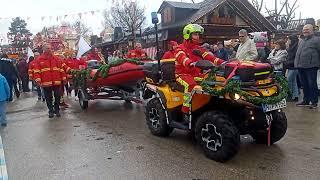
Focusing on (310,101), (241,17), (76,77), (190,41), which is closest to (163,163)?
(190,41)

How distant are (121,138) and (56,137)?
48.9 inches

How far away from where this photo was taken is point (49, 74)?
9.05 m

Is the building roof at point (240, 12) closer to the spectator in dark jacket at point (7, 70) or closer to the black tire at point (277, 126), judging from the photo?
the spectator in dark jacket at point (7, 70)

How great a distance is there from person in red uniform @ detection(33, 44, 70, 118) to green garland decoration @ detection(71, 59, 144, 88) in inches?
27.0

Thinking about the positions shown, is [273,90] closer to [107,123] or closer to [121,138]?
[121,138]

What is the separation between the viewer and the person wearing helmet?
5660 millimetres

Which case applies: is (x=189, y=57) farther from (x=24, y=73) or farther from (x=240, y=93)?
(x=24, y=73)

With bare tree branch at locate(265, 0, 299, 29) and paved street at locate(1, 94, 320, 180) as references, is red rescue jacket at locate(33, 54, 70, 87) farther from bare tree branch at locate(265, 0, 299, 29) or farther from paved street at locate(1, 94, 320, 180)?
bare tree branch at locate(265, 0, 299, 29)

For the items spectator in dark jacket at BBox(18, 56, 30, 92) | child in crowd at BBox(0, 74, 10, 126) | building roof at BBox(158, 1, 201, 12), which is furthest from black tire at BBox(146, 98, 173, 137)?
building roof at BBox(158, 1, 201, 12)

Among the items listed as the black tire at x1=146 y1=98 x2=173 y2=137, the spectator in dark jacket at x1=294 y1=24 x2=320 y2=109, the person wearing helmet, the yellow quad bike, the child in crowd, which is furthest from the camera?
the spectator in dark jacket at x1=294 y1=24 x2=320 y2=109

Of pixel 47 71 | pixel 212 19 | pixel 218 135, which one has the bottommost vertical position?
pixel 218 135

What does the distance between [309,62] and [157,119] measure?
4005 millimetres

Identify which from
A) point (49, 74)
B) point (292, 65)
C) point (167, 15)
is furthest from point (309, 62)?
point (167, 15)

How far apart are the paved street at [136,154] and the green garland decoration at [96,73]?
1.42 meters
